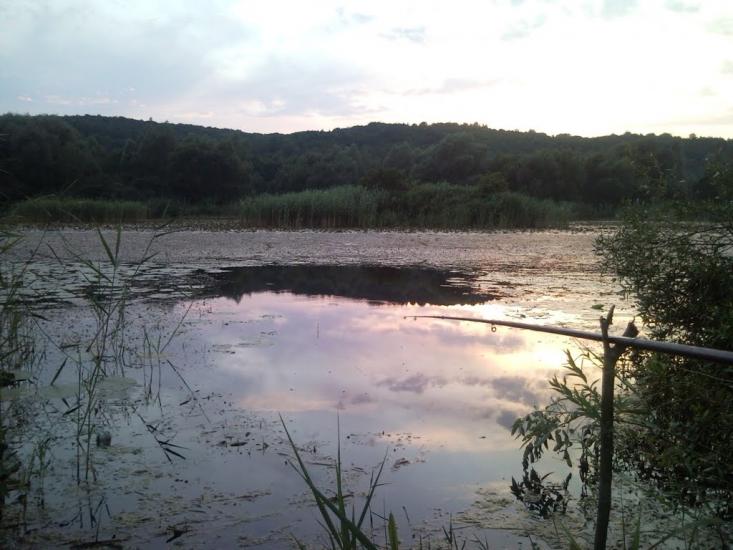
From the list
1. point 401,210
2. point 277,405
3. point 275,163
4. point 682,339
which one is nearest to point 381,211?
point 401,210

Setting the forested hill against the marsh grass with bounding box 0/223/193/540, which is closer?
the marsh grass with bounding box 0/223/193/540

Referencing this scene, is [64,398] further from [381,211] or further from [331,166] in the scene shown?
[331,166]

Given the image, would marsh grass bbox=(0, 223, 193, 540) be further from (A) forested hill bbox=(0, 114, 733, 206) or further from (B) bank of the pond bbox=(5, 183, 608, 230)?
A: (A) forested hill bbox=(0, 114, 733, 206)

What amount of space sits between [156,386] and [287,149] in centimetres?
5842

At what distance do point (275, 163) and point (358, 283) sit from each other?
159 feet

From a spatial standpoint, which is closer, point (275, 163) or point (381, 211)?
point (381, 211)

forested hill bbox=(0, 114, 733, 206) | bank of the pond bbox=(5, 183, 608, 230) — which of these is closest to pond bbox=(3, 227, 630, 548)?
bank of the pond bbox=(5, 183, 608, 230)

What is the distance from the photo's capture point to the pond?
2.66 metres

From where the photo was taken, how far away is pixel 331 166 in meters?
48.6

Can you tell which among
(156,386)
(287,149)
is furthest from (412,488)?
(287,149)

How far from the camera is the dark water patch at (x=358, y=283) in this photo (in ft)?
26.1

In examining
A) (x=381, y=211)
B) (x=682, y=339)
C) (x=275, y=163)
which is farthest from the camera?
(x=275, y=163)

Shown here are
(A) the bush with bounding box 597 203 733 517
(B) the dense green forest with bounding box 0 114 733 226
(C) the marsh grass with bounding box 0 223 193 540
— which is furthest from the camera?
(B) the dense green forest with bounding box 0 114 733 226

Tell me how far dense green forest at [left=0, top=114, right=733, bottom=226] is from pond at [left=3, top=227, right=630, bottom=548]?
49.8 ft
